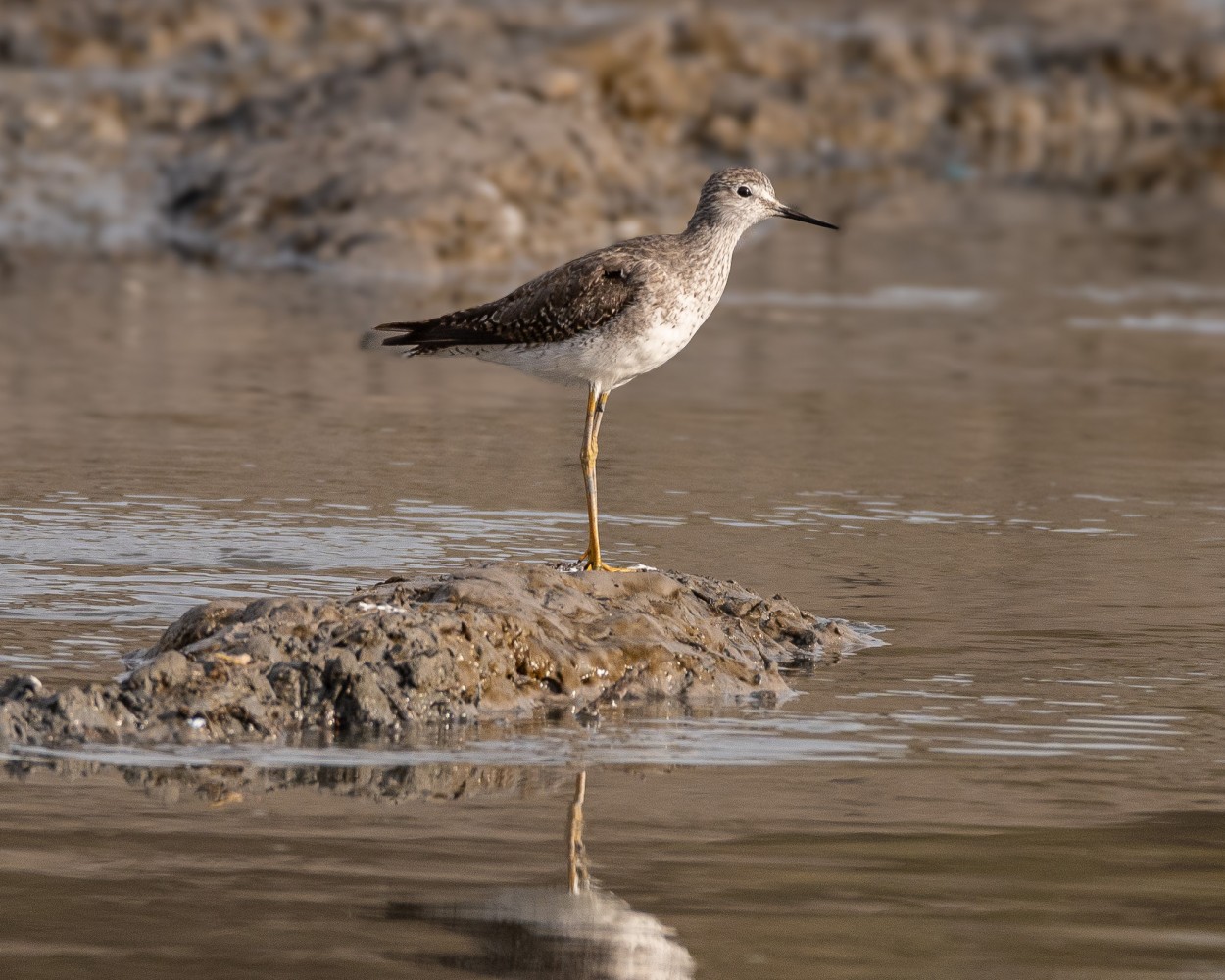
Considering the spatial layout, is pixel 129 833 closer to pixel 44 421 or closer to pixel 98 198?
pixel 44 421

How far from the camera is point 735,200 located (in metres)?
9.79

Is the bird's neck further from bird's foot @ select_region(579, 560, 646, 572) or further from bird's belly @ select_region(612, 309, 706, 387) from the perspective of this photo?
bird's foot @ select_region(579, 560, 646, 572)

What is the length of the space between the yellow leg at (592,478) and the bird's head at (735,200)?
841mm

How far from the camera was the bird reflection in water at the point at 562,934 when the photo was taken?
4.90 m

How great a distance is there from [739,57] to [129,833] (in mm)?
27484

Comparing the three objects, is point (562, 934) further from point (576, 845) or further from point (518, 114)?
point (518, 114)

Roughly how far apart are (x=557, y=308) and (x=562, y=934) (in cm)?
451

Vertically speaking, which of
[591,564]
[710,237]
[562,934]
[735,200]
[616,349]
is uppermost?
[735,200]

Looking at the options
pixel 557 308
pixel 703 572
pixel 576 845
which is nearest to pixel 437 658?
pixel 576 845

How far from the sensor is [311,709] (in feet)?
22.1

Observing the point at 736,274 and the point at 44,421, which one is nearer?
the point at 44,421

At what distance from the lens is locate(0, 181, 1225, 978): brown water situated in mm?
5199

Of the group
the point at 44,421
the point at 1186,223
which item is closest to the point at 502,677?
the point at 44,421

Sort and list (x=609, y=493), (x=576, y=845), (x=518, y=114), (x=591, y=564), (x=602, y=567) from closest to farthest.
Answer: (x=576, y=845)
(x=602, y=567)
(x=591, y=564)
(x=609, y=493)
(x=518, y=114)
